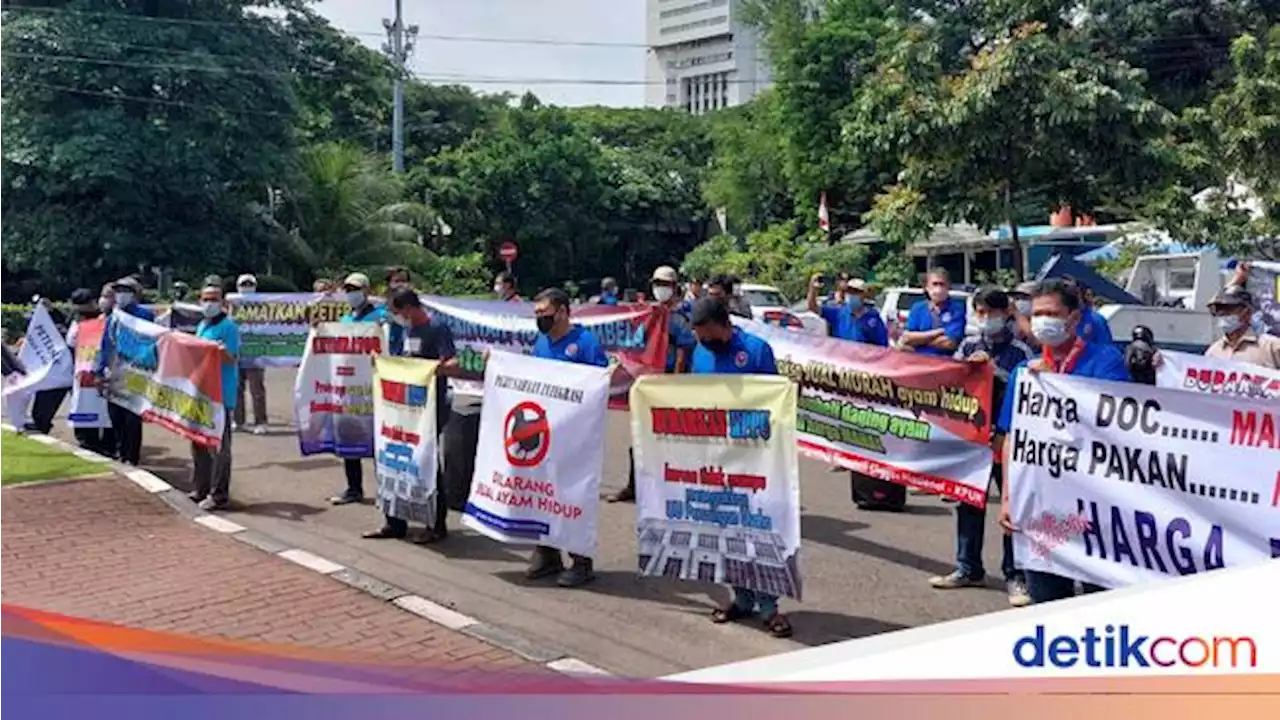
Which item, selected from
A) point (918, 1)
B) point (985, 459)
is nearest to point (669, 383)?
point (985, 459)

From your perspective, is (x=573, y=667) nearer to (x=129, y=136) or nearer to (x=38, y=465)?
(x=38, y=465)

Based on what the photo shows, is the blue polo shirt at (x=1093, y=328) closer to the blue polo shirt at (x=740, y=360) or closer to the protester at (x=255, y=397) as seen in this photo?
the blue polo shirt at (x=740, y=360)

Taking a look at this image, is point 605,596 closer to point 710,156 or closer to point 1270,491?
point 1270,491

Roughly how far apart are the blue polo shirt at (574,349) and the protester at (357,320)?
276 centimetres

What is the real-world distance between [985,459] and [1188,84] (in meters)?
34.9

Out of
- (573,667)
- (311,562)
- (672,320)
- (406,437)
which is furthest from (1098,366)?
(672,320)

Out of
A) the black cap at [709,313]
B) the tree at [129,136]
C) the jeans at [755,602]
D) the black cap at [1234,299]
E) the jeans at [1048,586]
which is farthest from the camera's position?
the tree at [129,136]

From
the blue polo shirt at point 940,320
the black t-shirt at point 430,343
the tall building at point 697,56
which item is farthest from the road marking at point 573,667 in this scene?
the tall building at point 697,56

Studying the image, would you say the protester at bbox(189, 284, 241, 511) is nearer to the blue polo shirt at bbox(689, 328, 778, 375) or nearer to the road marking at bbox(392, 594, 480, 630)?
the road marking at bbox(392, 594, 480, 630)

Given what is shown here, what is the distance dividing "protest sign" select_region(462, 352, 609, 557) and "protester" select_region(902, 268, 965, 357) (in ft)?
12.1

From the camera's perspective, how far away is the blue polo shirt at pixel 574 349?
7273mm

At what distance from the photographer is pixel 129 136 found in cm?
2989

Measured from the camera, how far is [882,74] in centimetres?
2017

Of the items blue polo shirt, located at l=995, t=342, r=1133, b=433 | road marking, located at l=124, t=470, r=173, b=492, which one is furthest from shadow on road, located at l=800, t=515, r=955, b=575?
road marking, located at l=124, t=470, r=173, b=492
